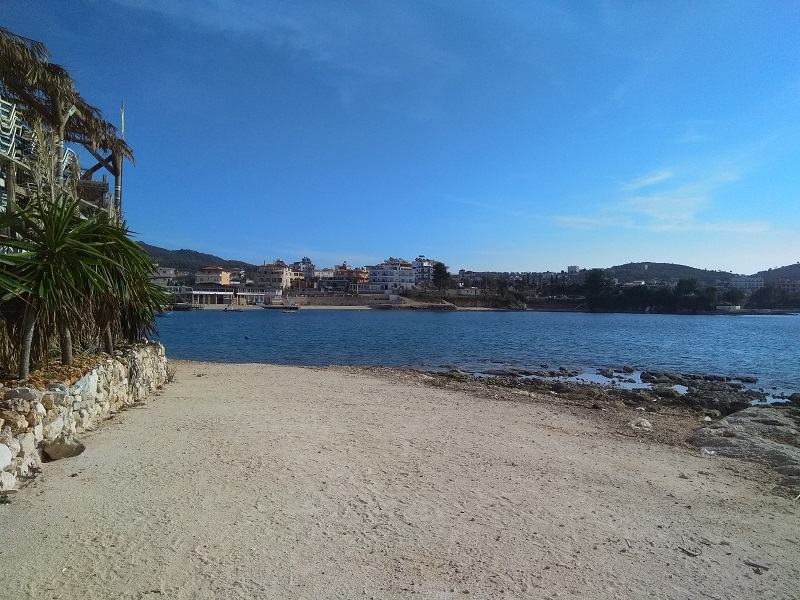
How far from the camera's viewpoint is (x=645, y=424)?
38.6 feet

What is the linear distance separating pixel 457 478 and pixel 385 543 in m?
2.15

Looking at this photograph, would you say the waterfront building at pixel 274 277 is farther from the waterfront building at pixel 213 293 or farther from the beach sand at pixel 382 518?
the beach sand at pixel 382 518

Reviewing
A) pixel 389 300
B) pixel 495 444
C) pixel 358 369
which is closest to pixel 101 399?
pixel 495 444

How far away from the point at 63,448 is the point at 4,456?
113 centimetres

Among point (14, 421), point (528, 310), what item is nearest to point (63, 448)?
point (14, 421)

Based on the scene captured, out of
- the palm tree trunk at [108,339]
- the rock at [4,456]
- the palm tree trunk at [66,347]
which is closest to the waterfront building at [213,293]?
the palm tree trunk at [108,339]

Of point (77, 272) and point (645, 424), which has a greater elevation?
point (77, 272)

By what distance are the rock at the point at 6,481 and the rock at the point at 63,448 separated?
90 cm

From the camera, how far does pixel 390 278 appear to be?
473 ft

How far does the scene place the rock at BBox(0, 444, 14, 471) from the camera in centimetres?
524

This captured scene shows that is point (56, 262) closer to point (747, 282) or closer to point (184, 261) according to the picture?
point (184, 261)

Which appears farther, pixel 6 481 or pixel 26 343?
pixel 26 343

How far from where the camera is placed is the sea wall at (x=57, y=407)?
5.56 meters

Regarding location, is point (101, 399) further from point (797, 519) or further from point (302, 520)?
point (797, 519)
